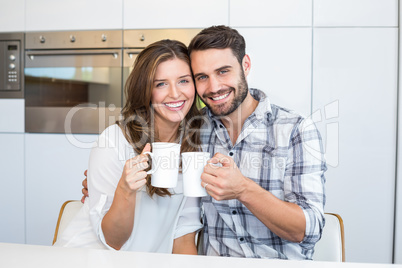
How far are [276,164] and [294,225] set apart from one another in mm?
224

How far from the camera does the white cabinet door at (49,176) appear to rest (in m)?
2.35

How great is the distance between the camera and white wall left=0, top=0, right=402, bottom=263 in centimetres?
211

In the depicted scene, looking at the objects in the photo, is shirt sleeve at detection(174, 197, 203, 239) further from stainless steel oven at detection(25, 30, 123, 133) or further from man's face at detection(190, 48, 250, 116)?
stainless steel oven at detection(25, 30, 123, 133)

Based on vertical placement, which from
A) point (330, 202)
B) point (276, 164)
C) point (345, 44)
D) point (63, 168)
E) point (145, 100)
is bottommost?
point (330, 202)

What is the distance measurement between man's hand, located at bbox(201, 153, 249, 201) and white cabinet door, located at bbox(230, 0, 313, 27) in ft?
4.68

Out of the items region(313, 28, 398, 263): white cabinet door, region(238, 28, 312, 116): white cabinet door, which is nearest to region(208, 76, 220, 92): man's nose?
region(238, 28, 312, 116): white cabinet door

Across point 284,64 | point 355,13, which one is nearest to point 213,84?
point 284,64

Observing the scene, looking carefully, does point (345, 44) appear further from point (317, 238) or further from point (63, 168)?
point (63, 168)

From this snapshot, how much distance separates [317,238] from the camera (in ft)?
3.48

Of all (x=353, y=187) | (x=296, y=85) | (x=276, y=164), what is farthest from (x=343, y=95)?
(x=276, y=164)

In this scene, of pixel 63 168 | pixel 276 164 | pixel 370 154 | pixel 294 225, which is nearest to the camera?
pixel 294 225

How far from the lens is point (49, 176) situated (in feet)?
7.80

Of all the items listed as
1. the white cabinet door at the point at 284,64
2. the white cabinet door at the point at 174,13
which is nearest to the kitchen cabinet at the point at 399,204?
the white cabinet door at the point at 284,64

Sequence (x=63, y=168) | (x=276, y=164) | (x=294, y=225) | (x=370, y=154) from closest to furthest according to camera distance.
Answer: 1. (x=294, y=225)
2. (x=276, y=164)
3. (x=370, y=154)
4. (x=63, y=168)
